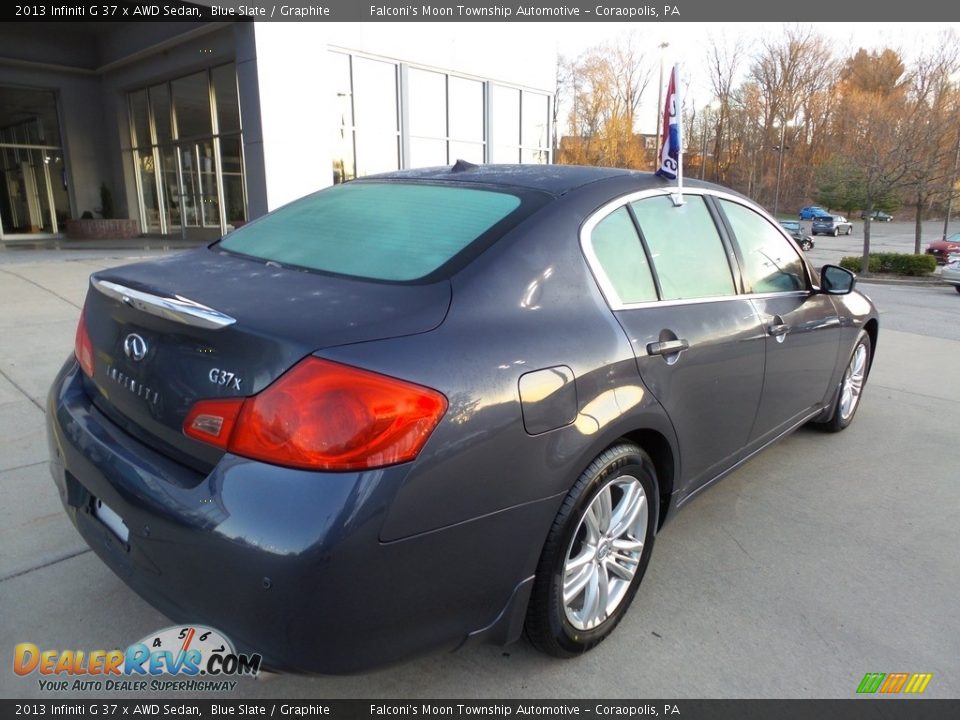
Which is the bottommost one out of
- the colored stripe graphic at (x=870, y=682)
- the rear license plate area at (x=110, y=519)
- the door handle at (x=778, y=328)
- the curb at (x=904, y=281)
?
the curb at (x=904, y=281)

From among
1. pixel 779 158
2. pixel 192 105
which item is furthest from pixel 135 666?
pixel 779 158

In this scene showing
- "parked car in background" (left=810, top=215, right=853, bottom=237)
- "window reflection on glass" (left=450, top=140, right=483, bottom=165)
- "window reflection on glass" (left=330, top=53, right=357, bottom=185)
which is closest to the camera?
"window reflection on glass" (left=330, top=53, right=357, bottom=185)

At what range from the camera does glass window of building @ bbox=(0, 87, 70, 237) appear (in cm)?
1812

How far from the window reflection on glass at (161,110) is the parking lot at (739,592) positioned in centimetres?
1550

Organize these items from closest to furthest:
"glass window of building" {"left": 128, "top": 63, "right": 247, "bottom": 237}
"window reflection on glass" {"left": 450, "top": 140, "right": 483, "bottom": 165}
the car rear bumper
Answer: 1. the car rear bumper
2. "glass window of building" {"left": 128, "top": 63, "right": 247, "bottom": 237}
3. "window reflection on glass" {"left": 450, "top": 140, "right": 483, "bottom": 165}

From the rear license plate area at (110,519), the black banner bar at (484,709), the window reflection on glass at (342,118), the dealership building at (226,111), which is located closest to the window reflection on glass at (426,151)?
the dealership building at (226,111)

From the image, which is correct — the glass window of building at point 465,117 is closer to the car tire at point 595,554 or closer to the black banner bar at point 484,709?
the car tire at point 595,554

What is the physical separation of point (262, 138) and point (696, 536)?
13031 mm

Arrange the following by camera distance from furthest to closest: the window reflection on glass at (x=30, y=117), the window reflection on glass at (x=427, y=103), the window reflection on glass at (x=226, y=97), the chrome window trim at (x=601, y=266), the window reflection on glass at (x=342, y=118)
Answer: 1. the window reflection on glass at (x=30, y=117)
2. the window reflection on glass at (x=427, y=103)
3. the window reflection on glass at (x=342, y=118)
4. the window reflection on glass at (x=226, y=97)
5. the chrome window trim at (x=601, y=266)

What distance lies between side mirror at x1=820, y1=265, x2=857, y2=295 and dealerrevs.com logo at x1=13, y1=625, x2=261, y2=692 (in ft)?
11.3

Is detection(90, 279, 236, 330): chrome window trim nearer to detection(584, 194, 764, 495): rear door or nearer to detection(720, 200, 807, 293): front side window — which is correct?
detection(584, 194, 764, 495): rear door

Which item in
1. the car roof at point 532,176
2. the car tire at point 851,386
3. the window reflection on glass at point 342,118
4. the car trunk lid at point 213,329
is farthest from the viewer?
the window reflection on glass at point 342,118

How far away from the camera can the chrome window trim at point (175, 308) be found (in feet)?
5.85

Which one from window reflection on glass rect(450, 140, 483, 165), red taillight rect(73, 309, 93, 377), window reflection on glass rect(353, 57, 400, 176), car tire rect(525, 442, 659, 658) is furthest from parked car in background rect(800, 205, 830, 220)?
red taillight rect(73, 309, 93, 377)
